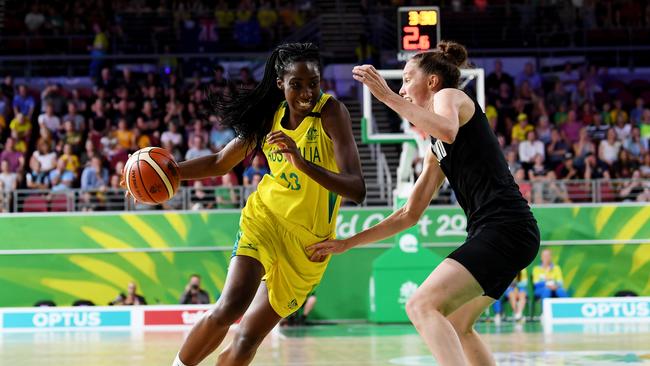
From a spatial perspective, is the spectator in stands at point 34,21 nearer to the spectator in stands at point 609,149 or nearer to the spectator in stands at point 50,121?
the spectator in stands at point 50,121

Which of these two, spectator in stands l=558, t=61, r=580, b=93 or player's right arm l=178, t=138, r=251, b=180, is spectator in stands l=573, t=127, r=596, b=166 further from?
player's right arm l=178, t=138, r=251, b=180

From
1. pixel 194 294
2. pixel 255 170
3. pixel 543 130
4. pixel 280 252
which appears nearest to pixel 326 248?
pixel 280 252

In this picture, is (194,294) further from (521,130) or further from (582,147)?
(582,147)

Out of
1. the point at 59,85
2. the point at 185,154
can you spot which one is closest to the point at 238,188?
the point at 185,154

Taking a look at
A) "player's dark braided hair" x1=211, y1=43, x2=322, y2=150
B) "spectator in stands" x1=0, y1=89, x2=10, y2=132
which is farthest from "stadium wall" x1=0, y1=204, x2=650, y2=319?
"player's dark braided hair" x1=211, y1=43, x2=322, y2=150

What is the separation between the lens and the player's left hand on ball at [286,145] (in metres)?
5.86

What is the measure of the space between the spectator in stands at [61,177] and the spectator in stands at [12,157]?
742mm

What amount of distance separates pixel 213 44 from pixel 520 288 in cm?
1036

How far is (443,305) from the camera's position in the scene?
5.59 meters

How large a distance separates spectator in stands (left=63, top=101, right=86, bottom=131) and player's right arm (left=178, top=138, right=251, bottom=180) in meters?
13.6

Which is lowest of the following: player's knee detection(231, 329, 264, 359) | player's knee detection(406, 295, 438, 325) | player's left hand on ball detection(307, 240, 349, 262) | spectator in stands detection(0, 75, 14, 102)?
player's knee detection(231, 329, 264, 359)

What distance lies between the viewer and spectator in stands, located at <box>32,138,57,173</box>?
18.6m

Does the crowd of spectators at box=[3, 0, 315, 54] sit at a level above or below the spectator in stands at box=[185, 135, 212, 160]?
above

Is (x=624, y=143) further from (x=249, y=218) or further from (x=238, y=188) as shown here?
(x=249, y=218)
